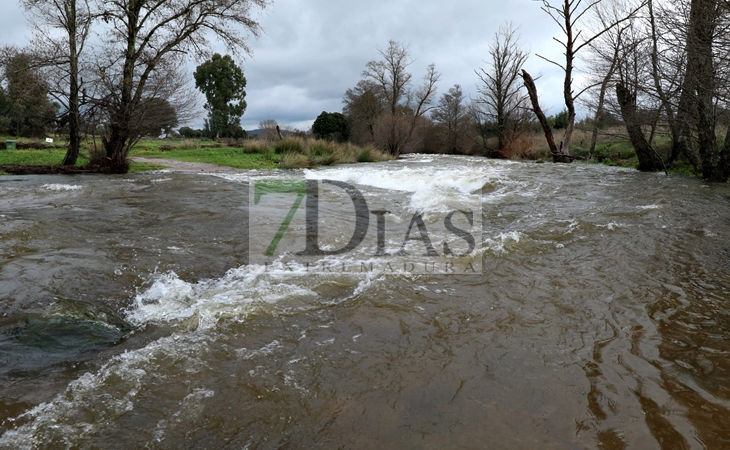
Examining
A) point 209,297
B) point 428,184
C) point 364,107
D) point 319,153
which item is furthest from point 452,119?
point 209,297

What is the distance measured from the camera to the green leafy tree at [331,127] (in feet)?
111

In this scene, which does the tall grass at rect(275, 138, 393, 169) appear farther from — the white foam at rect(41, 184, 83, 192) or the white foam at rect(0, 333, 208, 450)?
the white foam at rect(0, 333, 208, 450)

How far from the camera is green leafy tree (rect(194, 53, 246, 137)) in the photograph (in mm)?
37469

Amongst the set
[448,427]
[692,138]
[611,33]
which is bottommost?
[448,427]

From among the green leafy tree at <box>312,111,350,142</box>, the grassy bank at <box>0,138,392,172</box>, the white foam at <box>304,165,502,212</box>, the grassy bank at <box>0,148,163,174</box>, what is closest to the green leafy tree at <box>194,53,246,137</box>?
the green leafy tree at <box>312,111,350,142</box>

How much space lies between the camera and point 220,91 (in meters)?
37.8

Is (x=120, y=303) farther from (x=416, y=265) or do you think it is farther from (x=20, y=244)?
(x=416, y=265)

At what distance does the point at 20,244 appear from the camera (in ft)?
13.1

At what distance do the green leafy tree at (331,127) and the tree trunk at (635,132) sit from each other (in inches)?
949

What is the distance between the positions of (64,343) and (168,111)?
10.9 metres

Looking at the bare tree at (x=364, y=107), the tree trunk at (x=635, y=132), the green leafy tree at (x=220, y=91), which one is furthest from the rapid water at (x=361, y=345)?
the green leafy tree at (x=220, y=91)

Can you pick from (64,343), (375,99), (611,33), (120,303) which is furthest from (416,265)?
(375,99)

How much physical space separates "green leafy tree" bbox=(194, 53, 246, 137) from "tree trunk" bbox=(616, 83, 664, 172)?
109 ft

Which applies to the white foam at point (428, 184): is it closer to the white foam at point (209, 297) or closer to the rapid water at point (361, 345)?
the rapid water at point (361, 345)
